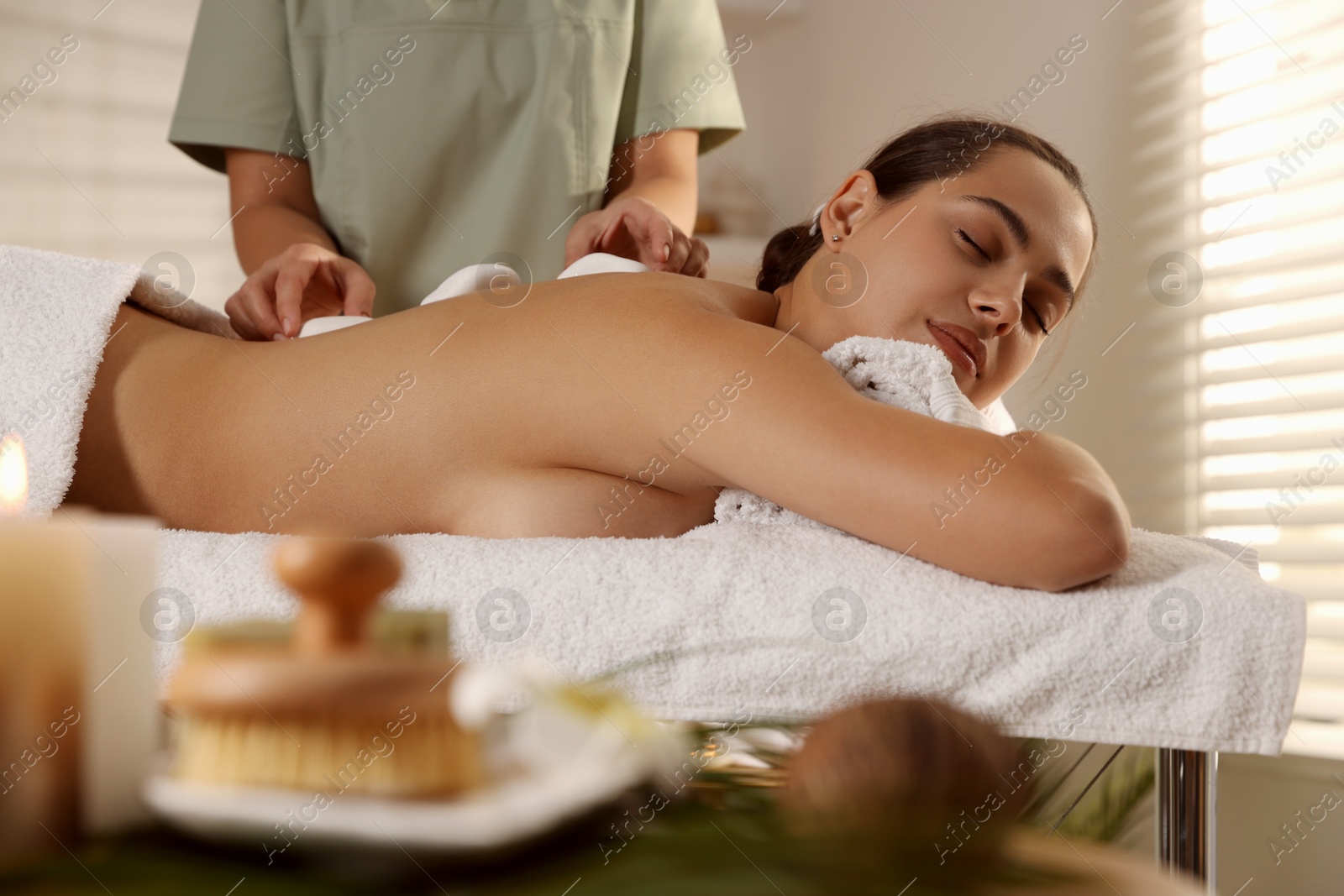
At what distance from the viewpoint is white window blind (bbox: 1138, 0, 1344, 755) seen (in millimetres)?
1355

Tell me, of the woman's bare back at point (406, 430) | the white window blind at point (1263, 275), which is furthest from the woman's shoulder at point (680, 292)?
the white window blind at point (1263, 275)

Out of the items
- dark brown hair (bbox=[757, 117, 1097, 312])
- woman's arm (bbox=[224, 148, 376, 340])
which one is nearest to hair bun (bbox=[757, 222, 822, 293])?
dark brown hair (bbox=[757, 117, 1097, 312])

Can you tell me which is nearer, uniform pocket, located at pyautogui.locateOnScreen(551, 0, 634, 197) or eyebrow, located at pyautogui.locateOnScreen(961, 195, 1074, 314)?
eyebrow, located at pyautogui.locateOnScreen(961, 195, 1074, 314)

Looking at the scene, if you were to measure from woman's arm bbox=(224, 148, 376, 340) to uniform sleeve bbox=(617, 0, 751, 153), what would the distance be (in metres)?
0.56

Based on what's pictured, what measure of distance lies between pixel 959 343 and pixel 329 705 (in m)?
0.91

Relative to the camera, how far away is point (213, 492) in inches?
37.5

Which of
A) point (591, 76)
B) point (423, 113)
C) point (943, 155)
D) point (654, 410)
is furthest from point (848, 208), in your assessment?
point (423, 113)

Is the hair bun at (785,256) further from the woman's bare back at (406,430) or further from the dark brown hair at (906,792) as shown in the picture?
the dark brown hair at (906,792)

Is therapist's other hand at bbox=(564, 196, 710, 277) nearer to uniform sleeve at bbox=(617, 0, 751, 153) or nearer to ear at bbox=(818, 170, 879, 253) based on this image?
ear at bbox=(818, 170, 879, 253)

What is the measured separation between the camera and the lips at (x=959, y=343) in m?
1.05

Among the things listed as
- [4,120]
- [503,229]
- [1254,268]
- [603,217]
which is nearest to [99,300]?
[603,217]

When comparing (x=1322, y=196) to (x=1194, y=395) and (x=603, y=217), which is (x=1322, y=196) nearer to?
(x=1194, y=395)

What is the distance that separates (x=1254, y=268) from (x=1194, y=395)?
8.3 inches

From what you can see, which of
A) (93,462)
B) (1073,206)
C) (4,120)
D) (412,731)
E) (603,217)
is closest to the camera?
(412,731)
